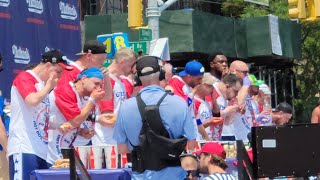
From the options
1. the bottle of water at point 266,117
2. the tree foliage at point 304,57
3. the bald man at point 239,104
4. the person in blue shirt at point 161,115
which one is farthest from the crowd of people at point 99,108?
the tree foliage at point 304,57

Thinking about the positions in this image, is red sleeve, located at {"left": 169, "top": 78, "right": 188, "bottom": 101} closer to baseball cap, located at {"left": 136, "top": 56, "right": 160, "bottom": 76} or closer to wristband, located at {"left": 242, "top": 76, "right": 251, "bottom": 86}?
wristband, located at {"left": 242, "top": 76, "right": 251, "bottom": 86}

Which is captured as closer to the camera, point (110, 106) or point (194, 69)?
point (110, 106)

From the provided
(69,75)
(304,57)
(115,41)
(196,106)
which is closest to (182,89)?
(196,106)

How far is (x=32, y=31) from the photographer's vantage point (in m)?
15.2

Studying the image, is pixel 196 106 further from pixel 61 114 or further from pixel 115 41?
pixel 115 41

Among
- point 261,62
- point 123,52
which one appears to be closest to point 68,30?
point 123,52

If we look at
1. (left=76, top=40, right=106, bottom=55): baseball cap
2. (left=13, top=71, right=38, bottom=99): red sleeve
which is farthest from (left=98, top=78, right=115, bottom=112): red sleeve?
(left=13, top=71, right=38, bottom=99): red sleeve

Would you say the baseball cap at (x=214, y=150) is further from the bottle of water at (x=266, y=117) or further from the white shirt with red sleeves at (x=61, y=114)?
the bottle of water at (x=266, y=117)

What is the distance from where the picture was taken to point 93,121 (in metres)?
10.0

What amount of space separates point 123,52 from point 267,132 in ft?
11.0

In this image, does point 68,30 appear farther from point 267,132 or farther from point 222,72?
point 267,132

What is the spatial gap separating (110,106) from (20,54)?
4796 millimetres

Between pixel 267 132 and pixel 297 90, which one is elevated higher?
pixel 267 132

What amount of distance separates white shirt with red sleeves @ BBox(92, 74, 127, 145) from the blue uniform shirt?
230 centimetres
